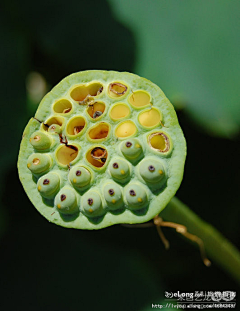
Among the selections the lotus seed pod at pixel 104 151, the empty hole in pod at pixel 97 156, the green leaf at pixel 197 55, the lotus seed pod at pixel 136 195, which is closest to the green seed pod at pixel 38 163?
the lotus seed pod at pixel 104 151

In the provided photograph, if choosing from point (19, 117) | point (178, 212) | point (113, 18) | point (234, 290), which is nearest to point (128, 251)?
point (234, 290)

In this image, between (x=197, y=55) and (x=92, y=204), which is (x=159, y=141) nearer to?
(x=92, y=204)

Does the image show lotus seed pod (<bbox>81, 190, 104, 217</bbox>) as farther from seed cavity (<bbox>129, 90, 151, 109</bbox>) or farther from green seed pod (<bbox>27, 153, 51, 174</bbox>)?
seed cavity (<bbox>129, 90, 151, 109</bbox>)

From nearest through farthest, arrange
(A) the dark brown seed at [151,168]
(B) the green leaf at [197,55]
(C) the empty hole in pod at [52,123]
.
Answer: (A) the dark brown seed at [151,168] < (C) the empty hole in pod at [52,123] < (B) the green leaf at [197,55]

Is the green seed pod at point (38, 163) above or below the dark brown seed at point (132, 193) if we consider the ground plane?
below

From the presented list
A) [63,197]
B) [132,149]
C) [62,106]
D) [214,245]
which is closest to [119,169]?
[132,149]

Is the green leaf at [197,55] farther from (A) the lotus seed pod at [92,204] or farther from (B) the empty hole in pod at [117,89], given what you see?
(A) the lotus seed pod at [92,204]

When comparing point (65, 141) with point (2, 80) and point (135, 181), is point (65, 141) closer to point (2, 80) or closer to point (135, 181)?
point (135, 181)
